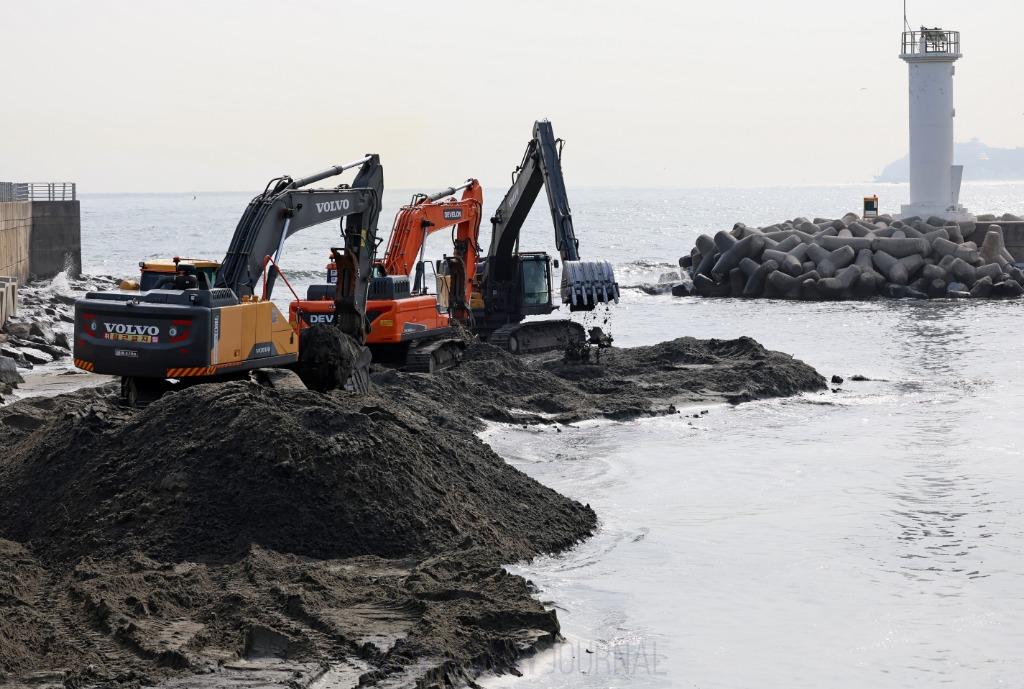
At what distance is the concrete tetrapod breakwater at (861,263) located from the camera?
3884cm

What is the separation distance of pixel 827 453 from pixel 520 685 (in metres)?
8.03

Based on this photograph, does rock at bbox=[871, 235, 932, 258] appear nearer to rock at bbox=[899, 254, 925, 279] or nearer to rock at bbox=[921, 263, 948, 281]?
rock at bbox=[899, 254, 925, 279]

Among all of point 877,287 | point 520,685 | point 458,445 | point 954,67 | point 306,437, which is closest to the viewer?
point 520,685

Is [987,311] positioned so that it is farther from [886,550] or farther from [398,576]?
[398,576]

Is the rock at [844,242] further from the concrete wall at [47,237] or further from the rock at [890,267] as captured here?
the concrete wall at [47,237]

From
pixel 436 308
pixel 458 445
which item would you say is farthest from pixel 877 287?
pixel 458 445

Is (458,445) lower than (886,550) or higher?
higher

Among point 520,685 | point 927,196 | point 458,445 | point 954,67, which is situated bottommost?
point 520,685

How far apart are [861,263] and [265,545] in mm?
33791

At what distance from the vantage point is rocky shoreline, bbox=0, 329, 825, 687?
7.43 metres

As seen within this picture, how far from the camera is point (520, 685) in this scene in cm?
750

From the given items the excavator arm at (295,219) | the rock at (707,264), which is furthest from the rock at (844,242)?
the excavator arm at (295,219)

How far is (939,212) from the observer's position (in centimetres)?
4459

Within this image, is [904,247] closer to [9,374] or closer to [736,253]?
[736,253]
